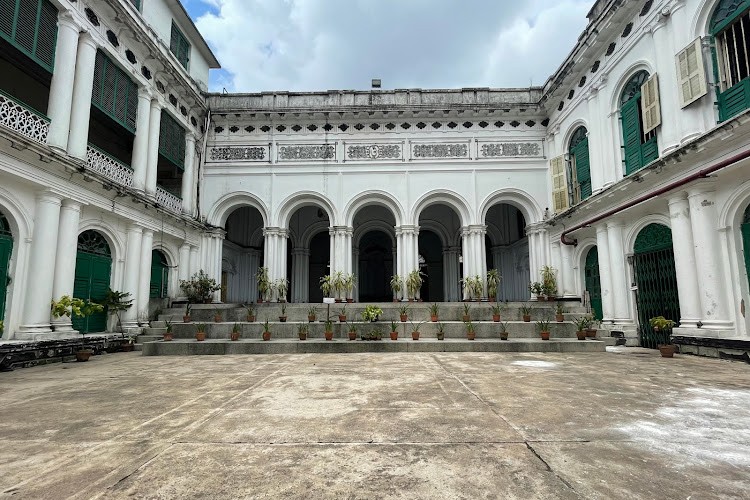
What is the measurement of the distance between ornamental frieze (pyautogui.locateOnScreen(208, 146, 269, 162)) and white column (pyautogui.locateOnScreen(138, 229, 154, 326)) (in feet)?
15.6

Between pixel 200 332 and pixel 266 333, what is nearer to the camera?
pixel 266 333

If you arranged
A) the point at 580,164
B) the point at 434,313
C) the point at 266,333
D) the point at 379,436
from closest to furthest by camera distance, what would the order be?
the point at 379,436, the point at 266,333, the point at 434,313, the point at 580,164

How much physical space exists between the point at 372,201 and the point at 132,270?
847 cm

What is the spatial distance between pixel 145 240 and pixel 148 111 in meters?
3.90

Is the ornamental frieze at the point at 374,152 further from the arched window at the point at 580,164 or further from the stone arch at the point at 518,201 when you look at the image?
the arched window at the point at 580,164

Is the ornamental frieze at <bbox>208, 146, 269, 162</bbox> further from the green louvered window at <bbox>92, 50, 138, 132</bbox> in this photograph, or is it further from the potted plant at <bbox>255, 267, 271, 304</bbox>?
the potted plant at <bbox>255, 267, 271, 304</bbox>

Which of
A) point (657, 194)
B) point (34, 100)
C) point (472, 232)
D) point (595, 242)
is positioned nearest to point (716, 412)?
point (657, 194)

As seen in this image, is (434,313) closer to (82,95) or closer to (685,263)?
(685,263)

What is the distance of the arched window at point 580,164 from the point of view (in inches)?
477

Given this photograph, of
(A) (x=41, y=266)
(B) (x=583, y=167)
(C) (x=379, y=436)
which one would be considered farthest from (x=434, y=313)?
(A) (x=41, y=266)

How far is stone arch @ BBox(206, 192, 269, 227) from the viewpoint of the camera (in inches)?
581

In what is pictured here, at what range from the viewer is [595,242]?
469 inches

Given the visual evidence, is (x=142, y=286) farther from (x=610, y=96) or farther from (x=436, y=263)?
(x=610, y=96)

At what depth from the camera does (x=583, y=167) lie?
40.4 feet
